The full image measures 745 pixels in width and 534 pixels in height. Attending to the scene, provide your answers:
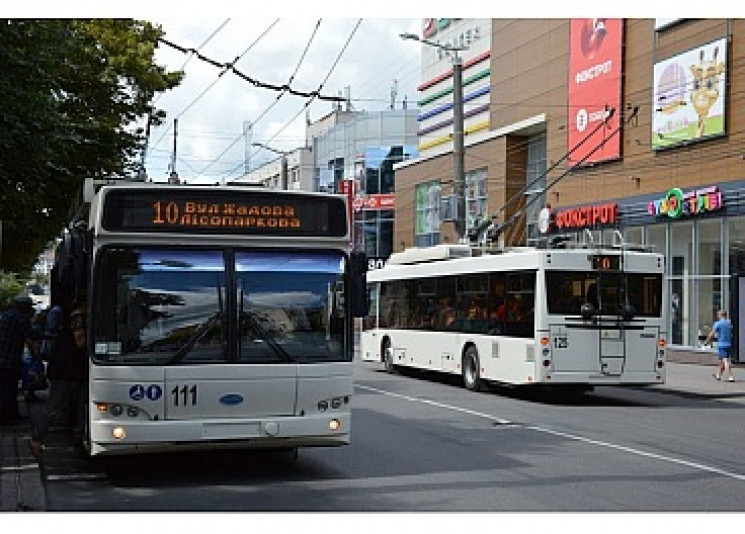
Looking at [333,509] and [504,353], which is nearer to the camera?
[333,509]

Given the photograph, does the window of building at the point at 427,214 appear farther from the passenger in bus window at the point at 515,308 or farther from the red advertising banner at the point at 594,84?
the passenger in bus window at the point at 515,308

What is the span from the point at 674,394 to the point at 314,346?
14362 millimetres

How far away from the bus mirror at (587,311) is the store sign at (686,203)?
507 inches

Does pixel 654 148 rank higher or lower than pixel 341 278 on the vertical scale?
higher

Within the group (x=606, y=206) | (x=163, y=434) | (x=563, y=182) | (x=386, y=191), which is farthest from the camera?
(x=386, y=191)

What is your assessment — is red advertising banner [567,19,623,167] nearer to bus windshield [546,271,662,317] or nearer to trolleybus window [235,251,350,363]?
bus windshield [546,271,662,317]

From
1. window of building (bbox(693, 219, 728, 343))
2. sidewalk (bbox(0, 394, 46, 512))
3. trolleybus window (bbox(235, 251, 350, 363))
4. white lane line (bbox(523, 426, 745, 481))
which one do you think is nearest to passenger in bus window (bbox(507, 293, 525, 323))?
white lane line (bbox(523, 426, 745, 481))

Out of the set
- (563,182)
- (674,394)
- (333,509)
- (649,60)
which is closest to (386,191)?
(563,182)

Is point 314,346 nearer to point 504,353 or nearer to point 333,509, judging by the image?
point 333,509

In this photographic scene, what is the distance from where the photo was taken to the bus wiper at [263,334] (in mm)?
10008

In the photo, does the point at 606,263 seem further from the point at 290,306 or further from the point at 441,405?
the point at 290,306

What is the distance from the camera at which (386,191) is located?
236ft

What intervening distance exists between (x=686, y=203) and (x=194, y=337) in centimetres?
2450

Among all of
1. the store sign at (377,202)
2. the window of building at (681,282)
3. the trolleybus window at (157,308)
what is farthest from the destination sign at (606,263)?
the store sign at (377,202)
